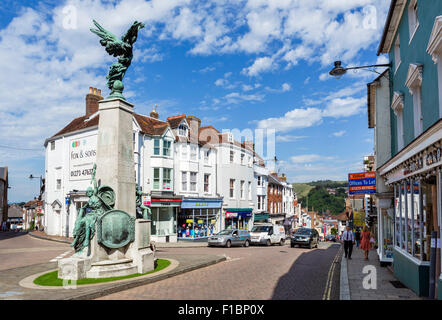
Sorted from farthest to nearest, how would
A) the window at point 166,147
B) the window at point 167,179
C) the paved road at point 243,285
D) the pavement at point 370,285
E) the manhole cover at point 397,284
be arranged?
the window at point 166,147
the window at point 167,179
the manhole cover at point 397,284
the paved road at point 243,285
the pavement at point 370,285

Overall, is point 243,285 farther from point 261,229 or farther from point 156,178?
point 156,178

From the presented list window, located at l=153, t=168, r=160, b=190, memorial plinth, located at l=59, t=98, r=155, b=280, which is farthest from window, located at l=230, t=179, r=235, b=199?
memorial plinth, located at l=59, t=98, r=155, b=280

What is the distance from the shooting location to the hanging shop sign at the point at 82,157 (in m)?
28.7

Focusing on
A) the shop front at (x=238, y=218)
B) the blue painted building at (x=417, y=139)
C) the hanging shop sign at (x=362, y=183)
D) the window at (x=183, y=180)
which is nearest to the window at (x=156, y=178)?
the window at (x=183, y=180)

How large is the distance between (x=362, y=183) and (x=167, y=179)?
18020mm

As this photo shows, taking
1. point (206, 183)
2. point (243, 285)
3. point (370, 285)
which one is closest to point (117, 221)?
point (243, 285)

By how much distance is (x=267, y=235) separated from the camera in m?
27.9

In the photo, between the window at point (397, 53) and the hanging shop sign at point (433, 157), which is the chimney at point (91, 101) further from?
the hanging shop sign at point (433, 157)

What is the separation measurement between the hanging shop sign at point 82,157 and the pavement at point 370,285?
2200 cm

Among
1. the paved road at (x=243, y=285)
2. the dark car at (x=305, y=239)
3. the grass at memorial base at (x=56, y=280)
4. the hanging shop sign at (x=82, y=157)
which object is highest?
the hanging shop sign at (x=82, y=157)

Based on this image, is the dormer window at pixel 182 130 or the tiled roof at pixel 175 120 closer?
the tiled roof at pixel 175 120
